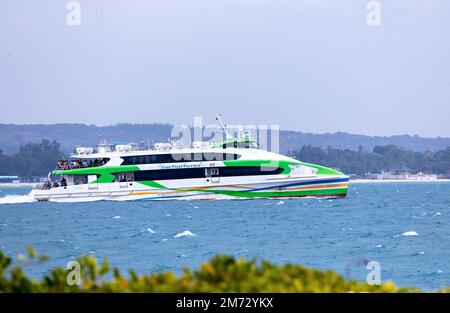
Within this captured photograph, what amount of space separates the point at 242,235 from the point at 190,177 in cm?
2237

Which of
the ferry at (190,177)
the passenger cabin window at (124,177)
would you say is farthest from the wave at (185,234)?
the passenger cabin window at (124,177)

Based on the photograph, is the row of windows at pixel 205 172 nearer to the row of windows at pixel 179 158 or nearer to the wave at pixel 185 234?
the row of windows at pixel 179 158

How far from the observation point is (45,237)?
144 ft

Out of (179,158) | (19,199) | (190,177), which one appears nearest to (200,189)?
(190,177)

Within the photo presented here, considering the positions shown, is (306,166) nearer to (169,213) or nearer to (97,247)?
(169,213)

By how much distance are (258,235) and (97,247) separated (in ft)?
25.0

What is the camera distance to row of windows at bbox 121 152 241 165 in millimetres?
63875

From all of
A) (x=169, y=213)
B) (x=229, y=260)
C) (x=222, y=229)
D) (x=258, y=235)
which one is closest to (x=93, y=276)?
(x=229, y=260)

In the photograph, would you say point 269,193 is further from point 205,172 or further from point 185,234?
point 185,234

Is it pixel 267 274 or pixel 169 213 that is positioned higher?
pixel 267 274

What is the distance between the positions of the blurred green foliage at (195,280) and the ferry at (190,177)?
2061 inches

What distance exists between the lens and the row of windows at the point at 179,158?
210 feet

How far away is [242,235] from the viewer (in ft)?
138

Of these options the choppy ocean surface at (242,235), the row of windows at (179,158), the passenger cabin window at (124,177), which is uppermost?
the row of windows at (179,158)
